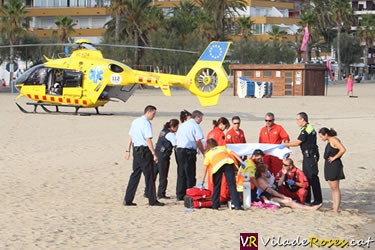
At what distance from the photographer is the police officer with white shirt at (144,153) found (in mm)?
12742

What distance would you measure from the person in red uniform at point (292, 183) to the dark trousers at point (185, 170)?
4.74ft

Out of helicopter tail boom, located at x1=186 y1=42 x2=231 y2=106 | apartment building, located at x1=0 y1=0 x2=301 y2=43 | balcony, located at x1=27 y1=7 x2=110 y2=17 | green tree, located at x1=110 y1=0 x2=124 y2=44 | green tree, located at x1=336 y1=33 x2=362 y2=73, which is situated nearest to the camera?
helicopter tail boom, located at x1=186 y1=42 x2=231 y2=106

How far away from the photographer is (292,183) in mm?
13414

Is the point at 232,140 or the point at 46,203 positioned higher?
the point at 232,140

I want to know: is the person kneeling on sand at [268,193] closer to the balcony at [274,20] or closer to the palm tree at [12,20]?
the palm tree at [12,20]

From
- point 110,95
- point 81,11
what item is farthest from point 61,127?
point 81,11

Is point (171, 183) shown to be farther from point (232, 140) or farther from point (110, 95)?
point (110, 95)

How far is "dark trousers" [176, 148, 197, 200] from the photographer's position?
13.6 m

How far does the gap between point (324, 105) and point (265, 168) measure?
28.8 meters

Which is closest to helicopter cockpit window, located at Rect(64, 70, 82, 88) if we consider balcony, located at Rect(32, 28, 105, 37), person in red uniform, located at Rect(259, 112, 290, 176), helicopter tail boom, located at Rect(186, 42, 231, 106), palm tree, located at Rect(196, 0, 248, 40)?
helicopter tail boom, located at Rect(186, 42, 231, 106)

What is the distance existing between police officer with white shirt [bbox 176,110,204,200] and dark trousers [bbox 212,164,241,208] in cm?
74

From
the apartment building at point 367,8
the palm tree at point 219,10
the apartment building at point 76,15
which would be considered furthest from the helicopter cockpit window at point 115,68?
the apartment building at point 367,8

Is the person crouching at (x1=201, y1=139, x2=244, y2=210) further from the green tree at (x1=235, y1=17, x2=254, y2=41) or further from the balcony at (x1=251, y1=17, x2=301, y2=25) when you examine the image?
the balcony at (x1=251, y1=17, x2=301, y2=25)

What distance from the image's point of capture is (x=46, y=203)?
13.1 metres
